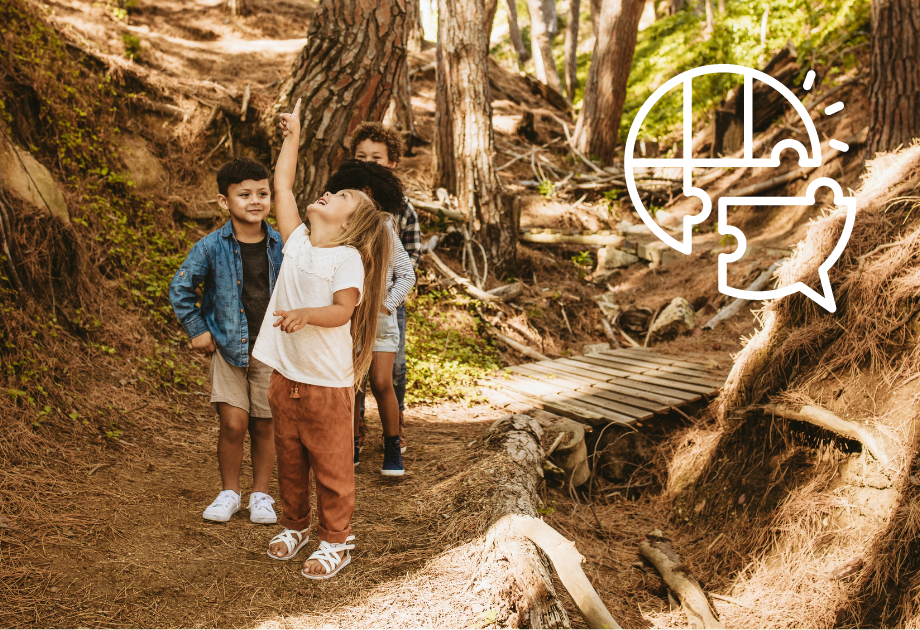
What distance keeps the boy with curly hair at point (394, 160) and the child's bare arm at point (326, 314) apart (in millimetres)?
1086

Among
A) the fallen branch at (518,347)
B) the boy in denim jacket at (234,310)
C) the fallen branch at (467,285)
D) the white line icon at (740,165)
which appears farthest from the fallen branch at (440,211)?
the boy in denim jacket at (234,310)

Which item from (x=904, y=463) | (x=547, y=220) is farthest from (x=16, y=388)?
(x=547, y=220)

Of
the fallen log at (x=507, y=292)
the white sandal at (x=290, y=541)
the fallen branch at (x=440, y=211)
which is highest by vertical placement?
the fallen branch at (x=440, y=211)

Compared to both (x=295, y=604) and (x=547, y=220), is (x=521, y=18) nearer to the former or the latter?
(x=547, y=220)

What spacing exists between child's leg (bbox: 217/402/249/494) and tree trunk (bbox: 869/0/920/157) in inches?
280

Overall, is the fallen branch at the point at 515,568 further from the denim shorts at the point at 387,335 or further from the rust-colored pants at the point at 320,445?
the denim shorts at the point at 387,335

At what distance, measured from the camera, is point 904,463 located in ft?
11.0

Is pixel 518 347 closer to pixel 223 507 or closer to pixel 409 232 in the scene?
pixel 409 232

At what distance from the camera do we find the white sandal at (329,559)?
274 centimetres

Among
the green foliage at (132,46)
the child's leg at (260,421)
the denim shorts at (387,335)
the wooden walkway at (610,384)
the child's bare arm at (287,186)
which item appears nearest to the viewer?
the child's bare arm at (287,186)

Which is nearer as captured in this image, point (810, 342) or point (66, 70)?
point (810, 342)

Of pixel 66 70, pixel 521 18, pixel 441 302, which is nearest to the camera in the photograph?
pixel 66 70

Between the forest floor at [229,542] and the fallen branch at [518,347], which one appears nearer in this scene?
the forest floor at [229,542]

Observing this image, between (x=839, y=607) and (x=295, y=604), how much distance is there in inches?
108
